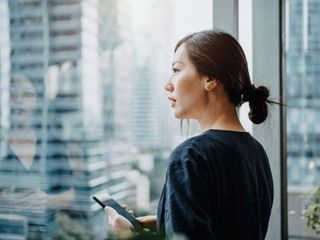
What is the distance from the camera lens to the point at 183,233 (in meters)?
0.99

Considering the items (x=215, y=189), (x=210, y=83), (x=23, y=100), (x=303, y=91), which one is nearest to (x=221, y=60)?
(x=210, y=83)

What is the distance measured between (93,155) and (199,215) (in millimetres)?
511

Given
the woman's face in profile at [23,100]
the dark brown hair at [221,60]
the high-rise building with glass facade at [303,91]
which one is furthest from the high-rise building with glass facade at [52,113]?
the high-rise building with glass facade at [303,91]

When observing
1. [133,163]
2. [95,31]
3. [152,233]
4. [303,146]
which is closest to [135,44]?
[95,31]

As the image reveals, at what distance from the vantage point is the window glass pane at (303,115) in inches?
77.9

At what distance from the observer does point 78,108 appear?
1.40m

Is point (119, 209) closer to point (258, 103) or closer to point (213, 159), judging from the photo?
point (213, 159)

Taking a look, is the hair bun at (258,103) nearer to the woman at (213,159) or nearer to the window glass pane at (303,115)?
the woman at (213,159)

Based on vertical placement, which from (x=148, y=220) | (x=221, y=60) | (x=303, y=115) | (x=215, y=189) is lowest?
(x=148, y=220)

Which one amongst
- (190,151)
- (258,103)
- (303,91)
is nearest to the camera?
(190,151)

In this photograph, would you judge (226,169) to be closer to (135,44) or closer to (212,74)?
(212,74)

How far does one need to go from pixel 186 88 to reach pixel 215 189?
0.95ft

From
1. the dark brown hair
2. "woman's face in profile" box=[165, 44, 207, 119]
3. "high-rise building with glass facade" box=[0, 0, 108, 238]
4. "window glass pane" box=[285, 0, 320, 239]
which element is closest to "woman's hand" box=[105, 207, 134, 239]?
"high-rise building with glass facade" box=[0, 0, 108, 238]

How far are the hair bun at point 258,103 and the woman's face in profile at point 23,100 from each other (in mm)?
663
